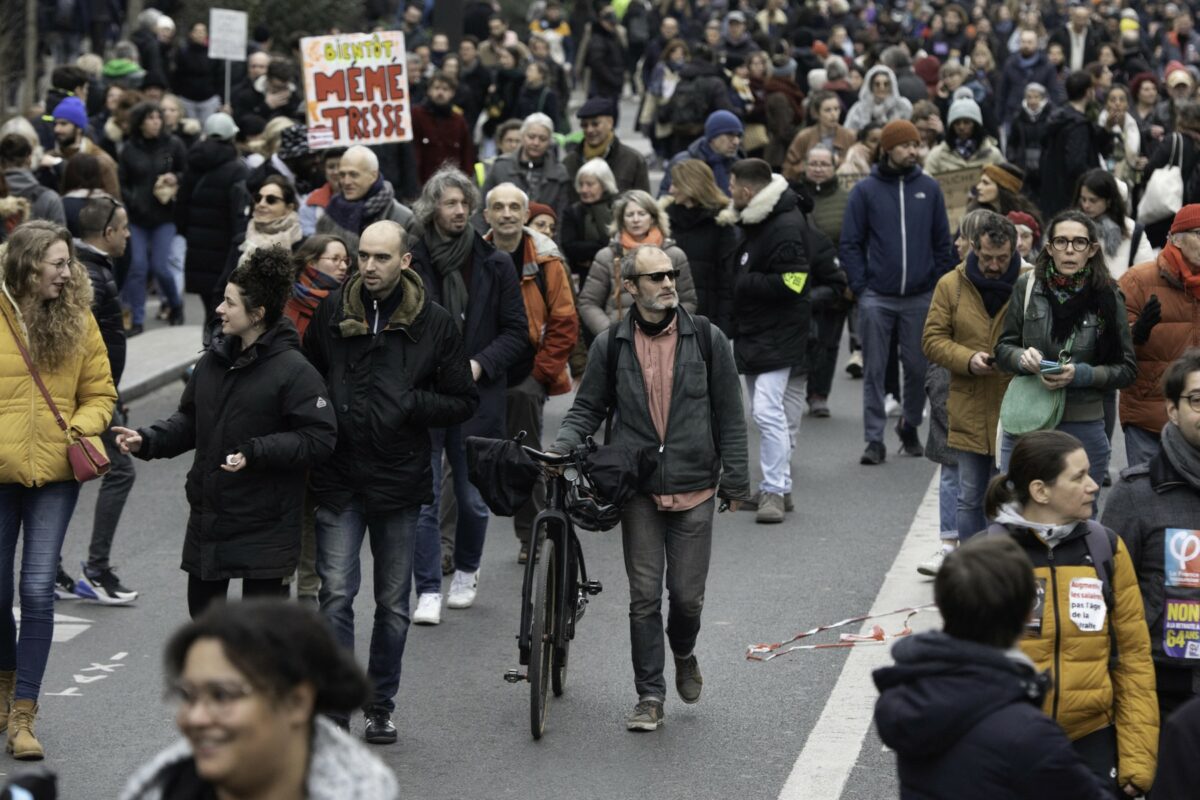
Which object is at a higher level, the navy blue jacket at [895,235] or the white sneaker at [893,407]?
the navy blue jacket at [895,235]

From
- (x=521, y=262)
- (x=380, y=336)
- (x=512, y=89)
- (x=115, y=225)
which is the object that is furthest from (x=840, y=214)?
(x=512, y=89)

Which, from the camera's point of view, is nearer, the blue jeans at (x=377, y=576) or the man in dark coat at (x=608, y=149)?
the blue jeans at (x=377, y=576)

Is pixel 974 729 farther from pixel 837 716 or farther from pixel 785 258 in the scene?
pixel 785 258

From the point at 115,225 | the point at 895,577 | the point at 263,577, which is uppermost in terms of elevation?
the point at 115,225

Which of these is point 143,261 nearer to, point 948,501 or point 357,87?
point 357,87

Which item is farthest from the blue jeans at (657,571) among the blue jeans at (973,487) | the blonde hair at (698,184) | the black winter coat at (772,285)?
the blonde hair at (698,184)

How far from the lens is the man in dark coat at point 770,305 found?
1138 centimetres

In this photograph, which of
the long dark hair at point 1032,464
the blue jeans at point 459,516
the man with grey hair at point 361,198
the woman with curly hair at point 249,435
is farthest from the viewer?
the man with grey hair at point 361,198

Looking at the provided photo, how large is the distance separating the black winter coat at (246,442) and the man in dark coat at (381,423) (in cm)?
31

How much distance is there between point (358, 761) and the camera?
366 centimetres

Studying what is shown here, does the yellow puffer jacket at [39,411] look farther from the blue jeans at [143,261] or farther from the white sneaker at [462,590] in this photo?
the blue jeans at [143,261]

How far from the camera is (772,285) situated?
448 inches

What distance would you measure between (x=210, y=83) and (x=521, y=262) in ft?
47.9

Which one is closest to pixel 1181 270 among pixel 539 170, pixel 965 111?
pixel 539 170
